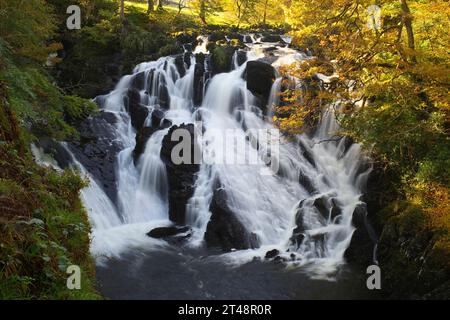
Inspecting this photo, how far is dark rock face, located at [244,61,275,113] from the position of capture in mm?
19719

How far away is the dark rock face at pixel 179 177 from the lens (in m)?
15.0

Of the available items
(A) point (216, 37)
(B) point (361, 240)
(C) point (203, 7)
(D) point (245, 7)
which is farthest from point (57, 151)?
(D) point (245, 7)

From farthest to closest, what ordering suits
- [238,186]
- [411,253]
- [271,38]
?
[271,38] < [238,186] < [411,253]

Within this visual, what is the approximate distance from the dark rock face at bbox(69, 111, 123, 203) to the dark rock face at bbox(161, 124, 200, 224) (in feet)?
6.90

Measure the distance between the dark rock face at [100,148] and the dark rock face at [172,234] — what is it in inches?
96.7

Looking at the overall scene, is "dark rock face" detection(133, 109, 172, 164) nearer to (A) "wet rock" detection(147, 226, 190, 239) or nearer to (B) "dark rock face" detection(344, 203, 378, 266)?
(A) "wet rock" detection(147, 226, 190, 239)

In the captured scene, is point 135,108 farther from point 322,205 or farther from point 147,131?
point 322,205

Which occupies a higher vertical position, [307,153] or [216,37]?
[216,37]

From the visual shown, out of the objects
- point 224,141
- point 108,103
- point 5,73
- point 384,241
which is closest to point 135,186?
point 224,141

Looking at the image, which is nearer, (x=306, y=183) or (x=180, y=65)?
(x=306, y=183)

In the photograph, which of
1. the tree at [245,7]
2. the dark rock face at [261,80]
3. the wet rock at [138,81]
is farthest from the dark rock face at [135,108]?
the tree at [245,7]

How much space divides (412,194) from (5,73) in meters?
11.4

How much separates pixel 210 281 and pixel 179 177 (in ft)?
18.3

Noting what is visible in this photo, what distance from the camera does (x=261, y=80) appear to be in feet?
65.2
